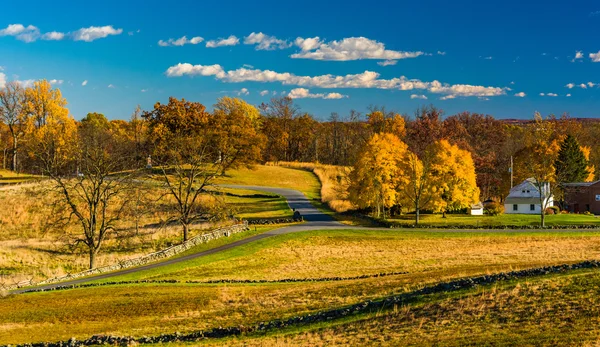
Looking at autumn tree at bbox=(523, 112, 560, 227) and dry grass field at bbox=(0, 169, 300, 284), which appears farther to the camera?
autumn tree at bbox=(523, 112, 560, 227)

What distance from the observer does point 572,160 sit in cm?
9038

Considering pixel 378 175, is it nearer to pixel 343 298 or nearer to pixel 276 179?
pixel 343 298

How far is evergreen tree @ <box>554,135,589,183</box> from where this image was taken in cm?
9044

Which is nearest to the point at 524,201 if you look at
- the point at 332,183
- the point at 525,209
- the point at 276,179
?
the point at 525,209

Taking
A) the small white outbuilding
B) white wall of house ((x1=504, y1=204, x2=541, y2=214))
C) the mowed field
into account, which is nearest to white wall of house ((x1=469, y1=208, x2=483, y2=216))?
the small white outbuilding

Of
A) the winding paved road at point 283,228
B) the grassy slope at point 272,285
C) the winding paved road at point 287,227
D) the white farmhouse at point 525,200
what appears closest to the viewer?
the grassy slope at point 272,285

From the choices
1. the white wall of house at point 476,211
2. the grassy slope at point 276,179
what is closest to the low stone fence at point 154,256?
the white wall of house at point 476,211

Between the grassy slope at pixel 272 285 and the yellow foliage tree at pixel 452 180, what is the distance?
13.6 m

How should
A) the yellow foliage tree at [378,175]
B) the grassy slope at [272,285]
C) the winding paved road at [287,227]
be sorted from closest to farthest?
1. the grassy slope at [272,285]
2. the winding paved road at [287,227]
3. the yellow foliage tree at [378,175]

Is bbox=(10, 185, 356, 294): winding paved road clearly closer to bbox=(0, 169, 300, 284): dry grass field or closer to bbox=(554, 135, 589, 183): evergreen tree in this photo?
bbox=(0, 169, 300, 284): dry grass field

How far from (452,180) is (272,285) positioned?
41340 millimetres

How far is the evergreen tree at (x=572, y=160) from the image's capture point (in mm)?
90438

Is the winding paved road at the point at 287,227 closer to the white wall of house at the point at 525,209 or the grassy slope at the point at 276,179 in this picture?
the grassy slope at the point at 276,179

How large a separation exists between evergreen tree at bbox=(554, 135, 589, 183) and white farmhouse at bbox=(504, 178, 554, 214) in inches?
543
